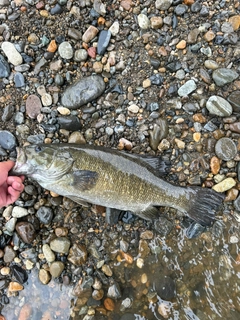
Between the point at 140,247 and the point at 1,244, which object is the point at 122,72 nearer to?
the point at 140,247

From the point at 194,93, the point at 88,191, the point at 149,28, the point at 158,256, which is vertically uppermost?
the point at 149,28

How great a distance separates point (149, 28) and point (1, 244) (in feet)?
12.3

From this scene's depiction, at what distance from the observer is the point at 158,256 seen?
15.5 feet

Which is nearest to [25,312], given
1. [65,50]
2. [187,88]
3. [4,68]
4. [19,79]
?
[19,79]

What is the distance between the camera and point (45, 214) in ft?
15.3

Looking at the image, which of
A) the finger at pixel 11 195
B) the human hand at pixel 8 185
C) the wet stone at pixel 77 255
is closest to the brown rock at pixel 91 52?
the human hand at pixel 8 185

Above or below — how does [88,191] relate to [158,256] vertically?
above

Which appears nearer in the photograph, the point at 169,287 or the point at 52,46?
the point at 169,287

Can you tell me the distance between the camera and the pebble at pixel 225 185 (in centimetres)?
461

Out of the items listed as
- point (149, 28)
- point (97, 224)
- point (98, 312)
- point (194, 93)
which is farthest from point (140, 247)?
point (149, 28)

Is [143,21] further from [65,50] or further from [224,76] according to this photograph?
[224,76]

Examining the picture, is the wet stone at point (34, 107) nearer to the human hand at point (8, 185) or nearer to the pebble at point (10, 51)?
the pebble at point (10, 51)

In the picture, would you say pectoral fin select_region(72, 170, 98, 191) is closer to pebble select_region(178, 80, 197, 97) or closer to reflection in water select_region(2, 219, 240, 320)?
reflection in water select_region(2, 219, 240, 320)

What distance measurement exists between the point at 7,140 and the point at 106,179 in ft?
5.28
